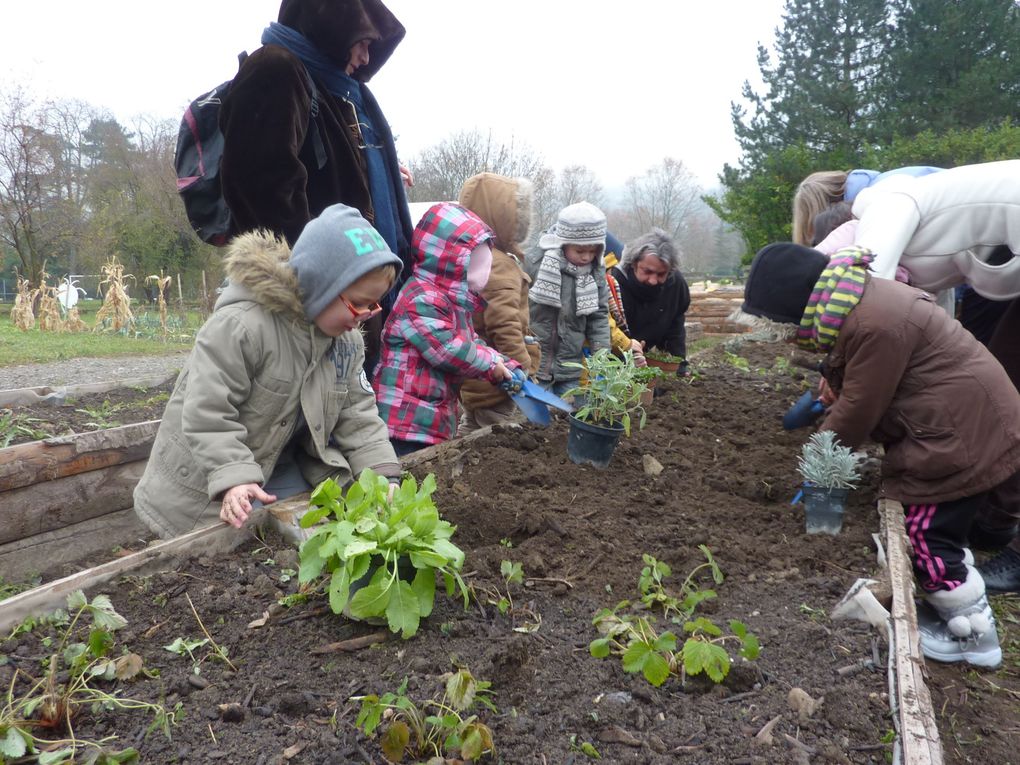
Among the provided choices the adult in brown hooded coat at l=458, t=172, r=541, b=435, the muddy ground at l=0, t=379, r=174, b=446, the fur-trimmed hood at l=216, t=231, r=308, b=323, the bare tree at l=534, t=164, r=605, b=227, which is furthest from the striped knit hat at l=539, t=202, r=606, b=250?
the bare tree at l=534, t=164, r=605, b=227

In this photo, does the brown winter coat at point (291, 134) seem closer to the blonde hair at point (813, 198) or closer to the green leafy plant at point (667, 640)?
the green leafy plant at point (667, 640)

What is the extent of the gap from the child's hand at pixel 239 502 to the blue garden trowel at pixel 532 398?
1.64m

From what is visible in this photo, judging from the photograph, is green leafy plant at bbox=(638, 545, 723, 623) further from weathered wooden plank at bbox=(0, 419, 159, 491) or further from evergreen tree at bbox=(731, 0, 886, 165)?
evergreen tree at bbox=(731, 0, 886, 165)

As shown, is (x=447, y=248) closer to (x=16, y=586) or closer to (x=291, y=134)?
(x=291, y=134)

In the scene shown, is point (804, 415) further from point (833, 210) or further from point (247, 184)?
point (247, 184)

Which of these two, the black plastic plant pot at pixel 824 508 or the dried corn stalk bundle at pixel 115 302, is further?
the dried corn stalk bundle at pixel 115 302

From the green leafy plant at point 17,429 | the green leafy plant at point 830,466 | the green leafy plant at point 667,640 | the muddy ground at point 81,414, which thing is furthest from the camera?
the muddy ground at point 81,414

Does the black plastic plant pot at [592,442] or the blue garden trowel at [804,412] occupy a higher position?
the black plastic plant pot at [592,442]

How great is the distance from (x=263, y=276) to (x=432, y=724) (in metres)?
1.53

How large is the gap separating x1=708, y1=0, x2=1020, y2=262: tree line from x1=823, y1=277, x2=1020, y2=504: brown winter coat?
12.0 m

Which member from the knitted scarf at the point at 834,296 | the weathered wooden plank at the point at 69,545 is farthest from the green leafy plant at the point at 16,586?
the knitted scarf at the point at 834,296

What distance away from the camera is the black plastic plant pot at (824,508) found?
2.69 metres

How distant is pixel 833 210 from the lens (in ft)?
14.2

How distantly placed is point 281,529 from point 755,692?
1491mm
